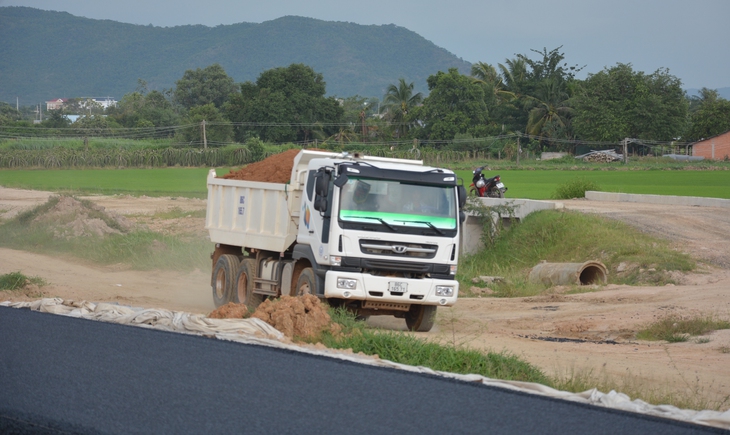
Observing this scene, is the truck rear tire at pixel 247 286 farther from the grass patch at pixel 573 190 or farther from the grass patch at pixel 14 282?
the grass patch at pixel 573 190

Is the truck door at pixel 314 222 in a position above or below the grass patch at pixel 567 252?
above

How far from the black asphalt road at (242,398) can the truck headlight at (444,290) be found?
426 centimetres

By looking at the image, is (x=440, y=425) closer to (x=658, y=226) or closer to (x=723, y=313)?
(x=723, y=313)

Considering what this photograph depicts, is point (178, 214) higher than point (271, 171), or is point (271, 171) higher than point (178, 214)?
point (271, 171)

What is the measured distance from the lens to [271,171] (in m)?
16.2

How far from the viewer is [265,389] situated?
7.43m

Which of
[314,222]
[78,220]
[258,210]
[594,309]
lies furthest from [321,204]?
[78,220]

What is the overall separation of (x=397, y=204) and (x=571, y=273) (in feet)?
25.5

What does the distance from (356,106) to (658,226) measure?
124 metres

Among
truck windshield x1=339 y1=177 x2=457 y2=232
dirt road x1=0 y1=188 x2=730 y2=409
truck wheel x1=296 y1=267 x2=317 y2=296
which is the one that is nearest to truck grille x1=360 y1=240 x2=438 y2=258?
truck windshield x1=339 y1=177 x2=457 y2=232

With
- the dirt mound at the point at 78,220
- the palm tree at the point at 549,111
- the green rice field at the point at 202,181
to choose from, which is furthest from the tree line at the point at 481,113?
the dirt mound at the point at 78,220

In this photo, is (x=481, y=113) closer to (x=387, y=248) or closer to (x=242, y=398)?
(x=387, y=248)

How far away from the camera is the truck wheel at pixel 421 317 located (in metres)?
13.6

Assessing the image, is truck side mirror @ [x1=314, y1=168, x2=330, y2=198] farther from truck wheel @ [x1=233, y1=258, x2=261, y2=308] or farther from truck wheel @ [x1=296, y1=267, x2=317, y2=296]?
truck wheel @ [x1=233, y1=258, x2=261, y2=308]
